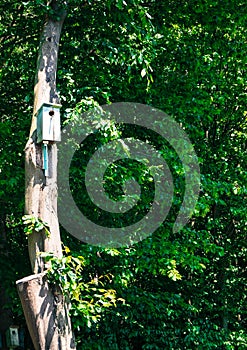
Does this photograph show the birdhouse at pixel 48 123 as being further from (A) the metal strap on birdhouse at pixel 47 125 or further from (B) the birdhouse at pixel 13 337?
(B) the birdhouse at pixel 13 337

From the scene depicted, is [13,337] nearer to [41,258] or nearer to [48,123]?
[41,258]

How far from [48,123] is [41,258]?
0.97 metres

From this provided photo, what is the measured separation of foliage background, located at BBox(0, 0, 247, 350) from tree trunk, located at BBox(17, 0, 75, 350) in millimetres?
197

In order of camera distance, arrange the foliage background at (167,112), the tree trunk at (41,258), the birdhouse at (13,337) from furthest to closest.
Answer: the birdhouse at (13,337)
the foliage background at (167,112)
the tree trunk at (41,258)

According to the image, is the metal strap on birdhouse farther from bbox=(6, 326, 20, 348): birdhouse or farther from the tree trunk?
bbox=(6, 326, 20, 348): birdhouse

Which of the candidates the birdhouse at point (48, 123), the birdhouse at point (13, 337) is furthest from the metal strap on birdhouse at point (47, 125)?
the birdhouse at point (13, 337)

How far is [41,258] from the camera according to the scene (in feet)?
12.9

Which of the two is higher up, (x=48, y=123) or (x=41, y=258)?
(x=48, y=123)

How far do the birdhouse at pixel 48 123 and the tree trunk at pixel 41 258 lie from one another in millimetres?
120

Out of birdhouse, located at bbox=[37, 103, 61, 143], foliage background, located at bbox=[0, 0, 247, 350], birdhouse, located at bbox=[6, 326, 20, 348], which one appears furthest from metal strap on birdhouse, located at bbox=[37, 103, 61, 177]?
birdhouse, located at bbox=[6, 326, 20, 348]

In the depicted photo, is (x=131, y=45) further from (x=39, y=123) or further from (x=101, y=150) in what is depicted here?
(x=39, y=123)

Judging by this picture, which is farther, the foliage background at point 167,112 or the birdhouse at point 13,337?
the birdhouse at point 13,337

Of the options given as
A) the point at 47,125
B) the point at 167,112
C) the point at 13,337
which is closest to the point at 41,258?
the point at 47,125

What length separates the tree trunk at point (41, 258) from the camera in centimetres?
385
